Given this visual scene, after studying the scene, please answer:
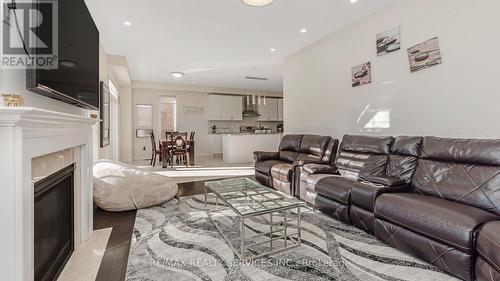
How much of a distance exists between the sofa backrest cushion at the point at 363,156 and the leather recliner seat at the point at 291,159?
370 millimetres

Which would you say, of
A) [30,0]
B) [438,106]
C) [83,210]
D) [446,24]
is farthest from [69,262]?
[446,24]

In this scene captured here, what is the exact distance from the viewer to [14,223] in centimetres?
114

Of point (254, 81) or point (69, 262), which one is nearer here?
point (69, 262)

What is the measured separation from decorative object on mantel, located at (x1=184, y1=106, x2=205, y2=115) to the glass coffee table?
6.40 metres

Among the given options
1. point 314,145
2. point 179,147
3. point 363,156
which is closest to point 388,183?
point 363,156

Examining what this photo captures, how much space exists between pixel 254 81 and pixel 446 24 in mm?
5843

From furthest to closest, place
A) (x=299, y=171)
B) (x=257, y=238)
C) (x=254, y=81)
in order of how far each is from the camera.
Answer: (x=254, y=81), (x=299, y=171), (x=257, y=238)

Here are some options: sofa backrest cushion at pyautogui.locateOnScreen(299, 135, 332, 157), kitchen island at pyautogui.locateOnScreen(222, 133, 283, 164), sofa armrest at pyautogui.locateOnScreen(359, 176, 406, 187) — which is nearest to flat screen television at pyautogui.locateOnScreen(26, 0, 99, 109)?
sofa armrest at pyautogui.locateOnScreen(359, 176, 406, 187)

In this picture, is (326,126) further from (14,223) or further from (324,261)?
(14,223)

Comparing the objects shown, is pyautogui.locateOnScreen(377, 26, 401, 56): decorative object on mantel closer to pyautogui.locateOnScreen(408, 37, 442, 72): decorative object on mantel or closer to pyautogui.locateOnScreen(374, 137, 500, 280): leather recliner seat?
pyautogui.locateOnScreen(408, 37, 442, 72): decorative object on mantel

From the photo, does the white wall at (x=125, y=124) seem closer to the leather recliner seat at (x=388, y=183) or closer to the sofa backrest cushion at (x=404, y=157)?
the leather recliner seat at (x=388, y=183)

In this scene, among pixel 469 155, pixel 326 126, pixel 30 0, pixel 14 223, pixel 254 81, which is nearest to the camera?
pixel 14 223

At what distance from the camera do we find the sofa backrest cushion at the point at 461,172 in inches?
76.2

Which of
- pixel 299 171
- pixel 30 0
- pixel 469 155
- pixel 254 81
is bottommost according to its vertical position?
pixel 299 171
